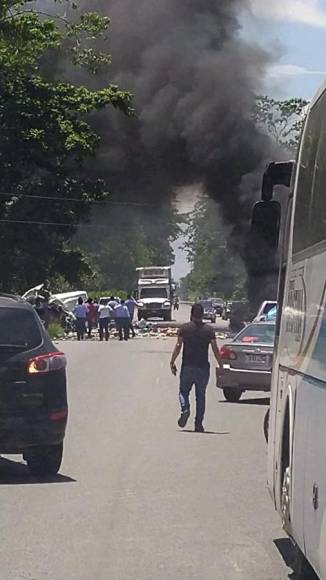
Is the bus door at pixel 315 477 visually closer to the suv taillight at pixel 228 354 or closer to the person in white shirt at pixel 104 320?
the suv taillight at pixel 228 354

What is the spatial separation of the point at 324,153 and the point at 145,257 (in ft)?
387

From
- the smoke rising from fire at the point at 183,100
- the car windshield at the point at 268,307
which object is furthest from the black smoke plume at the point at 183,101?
the car windshield at the point at 268,307

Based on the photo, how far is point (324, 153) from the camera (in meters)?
6.71

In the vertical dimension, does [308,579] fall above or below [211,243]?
below

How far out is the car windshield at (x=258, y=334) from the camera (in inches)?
832

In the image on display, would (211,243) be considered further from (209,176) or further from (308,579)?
(308,579)

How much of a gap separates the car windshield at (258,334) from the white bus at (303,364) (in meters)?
12.1

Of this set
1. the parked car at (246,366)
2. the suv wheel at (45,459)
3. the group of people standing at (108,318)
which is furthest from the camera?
the group of people standing at (108,318)

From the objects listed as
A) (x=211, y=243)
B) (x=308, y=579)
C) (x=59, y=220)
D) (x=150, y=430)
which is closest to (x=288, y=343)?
(x=308, y=579)

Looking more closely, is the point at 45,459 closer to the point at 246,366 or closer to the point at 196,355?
the point at 196,355

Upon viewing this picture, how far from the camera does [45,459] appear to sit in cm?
1198

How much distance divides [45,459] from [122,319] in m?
33.8

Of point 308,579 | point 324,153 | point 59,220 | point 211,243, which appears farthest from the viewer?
point 211,243

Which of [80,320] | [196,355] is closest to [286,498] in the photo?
[196,355]
